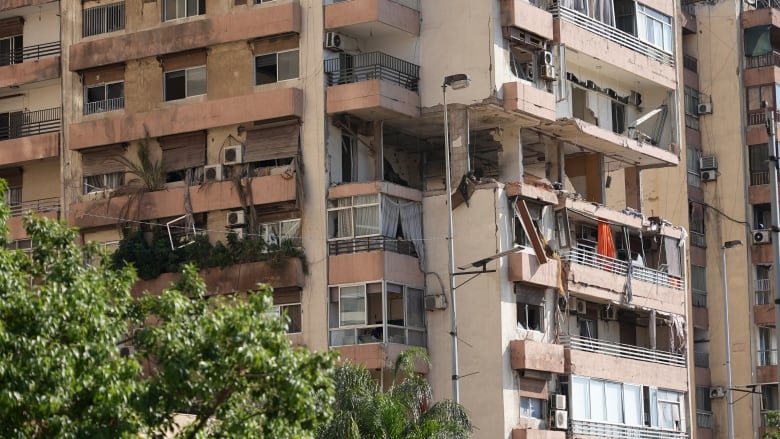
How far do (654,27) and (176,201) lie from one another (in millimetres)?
15888

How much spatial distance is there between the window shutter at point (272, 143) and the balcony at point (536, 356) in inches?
302

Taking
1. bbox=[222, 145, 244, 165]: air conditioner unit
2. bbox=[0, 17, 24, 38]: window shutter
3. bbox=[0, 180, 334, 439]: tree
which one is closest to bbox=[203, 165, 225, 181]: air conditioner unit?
bbox=[222, 145, 244, 165]: air conditioner unit

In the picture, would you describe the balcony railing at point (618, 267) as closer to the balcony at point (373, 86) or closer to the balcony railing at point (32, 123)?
the balcony at point (373, 86)

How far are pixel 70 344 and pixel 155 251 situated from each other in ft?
75.9

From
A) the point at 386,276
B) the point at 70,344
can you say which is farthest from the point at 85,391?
the point at 386,276

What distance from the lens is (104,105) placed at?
175 feet

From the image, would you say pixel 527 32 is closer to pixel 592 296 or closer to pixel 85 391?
pixel 592 296

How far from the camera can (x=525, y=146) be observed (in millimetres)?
54375

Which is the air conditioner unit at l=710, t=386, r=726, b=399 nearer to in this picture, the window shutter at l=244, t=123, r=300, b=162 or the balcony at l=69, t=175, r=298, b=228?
the balcony at l=69, t=175, r=298, b=228

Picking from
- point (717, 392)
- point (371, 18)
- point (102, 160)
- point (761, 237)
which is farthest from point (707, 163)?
point (102, 160)

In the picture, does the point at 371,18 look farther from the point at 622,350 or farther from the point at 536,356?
the point at 622,350

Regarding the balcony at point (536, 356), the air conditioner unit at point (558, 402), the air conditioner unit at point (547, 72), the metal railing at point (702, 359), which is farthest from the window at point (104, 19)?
the metal railing at point (702, 359)

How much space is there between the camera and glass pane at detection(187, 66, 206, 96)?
5166 cm

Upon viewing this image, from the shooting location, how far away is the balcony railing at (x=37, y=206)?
54094mm
